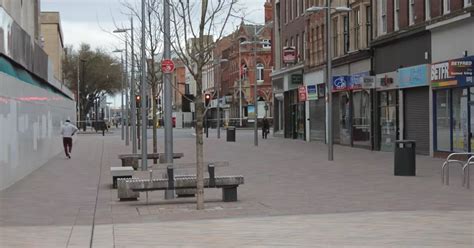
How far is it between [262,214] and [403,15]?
20.6 m

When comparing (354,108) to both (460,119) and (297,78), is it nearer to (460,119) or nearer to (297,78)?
(297,78)

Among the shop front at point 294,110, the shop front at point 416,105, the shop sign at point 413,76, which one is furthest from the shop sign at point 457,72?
the shop front at point 294,110

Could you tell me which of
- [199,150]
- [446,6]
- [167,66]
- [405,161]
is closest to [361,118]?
[446,6]

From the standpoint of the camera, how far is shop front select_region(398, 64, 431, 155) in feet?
95.9

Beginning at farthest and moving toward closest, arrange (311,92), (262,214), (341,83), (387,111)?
(311,92) → (341,83) → (387,111) → (262,214)

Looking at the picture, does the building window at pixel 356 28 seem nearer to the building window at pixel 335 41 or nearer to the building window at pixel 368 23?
the building window at pixel 368 23

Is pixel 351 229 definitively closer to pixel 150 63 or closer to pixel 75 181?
pixel 75 181

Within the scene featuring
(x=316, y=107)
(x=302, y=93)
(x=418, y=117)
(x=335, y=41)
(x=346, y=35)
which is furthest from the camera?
(x=302, y=93)

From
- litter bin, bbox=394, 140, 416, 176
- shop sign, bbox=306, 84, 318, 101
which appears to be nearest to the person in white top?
litter bin, bbox=394, 140, 416, 176

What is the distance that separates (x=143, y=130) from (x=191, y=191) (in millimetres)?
7809

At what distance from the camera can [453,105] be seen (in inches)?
1065

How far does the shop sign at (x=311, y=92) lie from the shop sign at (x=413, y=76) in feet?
49.3

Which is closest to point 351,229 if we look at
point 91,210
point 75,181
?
point 91,210

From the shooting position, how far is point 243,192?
16891 mm
